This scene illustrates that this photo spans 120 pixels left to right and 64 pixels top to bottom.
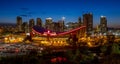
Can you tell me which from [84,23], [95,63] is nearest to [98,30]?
[84,23]

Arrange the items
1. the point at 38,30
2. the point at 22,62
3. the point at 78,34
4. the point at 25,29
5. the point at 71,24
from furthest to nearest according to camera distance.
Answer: the point at 25,29
the point at 71,24
the point at 38,30
the point at 78,34
the point at 22,62

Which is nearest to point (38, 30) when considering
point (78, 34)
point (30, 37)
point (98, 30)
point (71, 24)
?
point (30, 37)

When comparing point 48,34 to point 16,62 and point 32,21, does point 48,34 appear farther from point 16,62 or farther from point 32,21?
point 32,21

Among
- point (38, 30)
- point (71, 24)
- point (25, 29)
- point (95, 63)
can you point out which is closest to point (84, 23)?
point (71, 24)

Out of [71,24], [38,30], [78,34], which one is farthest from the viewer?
[71,24]

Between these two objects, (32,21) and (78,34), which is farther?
(32,21)

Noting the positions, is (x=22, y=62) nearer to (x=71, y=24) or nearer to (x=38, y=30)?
(x=38, y=30)

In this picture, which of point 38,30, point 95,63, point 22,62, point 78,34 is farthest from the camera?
point 38,30

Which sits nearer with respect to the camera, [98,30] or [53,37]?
[53,37]

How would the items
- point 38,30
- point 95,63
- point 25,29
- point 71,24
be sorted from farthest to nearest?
point 25,29
point 71,24
point 38,30
point 95,63
